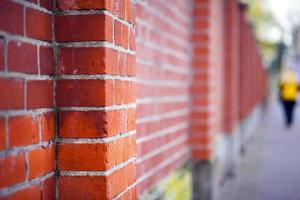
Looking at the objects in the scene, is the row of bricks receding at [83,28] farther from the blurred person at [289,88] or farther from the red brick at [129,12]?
the blurred person at [289,88]

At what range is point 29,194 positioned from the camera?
4.94 feet

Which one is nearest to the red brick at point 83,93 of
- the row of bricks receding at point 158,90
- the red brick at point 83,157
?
the red brick at point 83,157

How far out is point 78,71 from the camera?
5.49ft

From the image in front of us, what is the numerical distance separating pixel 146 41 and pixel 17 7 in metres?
1.61

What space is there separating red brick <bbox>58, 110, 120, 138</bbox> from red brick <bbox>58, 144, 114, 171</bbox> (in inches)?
1.5

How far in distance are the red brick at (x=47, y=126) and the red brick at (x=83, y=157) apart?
61 mm

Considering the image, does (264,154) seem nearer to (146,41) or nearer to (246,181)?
(246,181)

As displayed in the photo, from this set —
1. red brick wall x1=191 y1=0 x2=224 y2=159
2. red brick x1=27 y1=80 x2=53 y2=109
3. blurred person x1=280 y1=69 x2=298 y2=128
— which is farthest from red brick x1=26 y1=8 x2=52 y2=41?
blurred person x1=280 y1=69 x2=298 y2=128

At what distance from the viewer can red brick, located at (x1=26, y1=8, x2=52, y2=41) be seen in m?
1.52

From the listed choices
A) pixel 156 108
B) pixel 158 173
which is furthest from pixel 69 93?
pixel 158 173

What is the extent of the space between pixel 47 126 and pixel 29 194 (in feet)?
0.80

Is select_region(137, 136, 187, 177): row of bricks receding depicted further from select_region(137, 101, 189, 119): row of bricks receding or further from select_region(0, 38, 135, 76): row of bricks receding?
select_region(0, 38, 135, 76): row of bricks receding

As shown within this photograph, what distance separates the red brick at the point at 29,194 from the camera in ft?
4.70

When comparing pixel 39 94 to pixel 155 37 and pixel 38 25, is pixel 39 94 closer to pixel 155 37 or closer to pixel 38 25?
pixel 38 25
